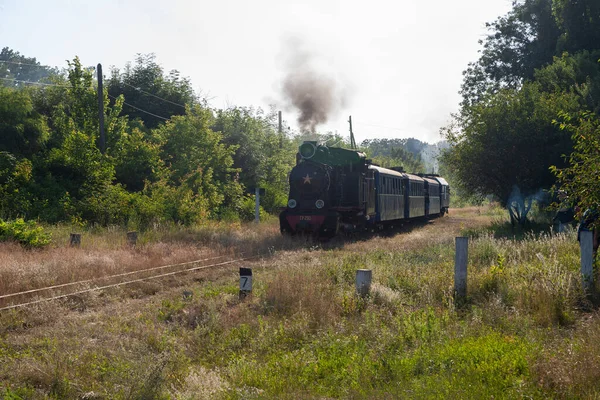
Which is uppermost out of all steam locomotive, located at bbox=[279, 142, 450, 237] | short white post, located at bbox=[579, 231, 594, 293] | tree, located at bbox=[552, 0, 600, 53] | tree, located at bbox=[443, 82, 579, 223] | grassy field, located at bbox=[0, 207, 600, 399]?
tree, located at bbox=[552, 0, 600, 53]

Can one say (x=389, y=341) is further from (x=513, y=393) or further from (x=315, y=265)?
(x=315, y=265)

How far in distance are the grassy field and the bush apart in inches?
70.8

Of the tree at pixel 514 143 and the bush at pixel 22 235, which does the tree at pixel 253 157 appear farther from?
the bush at pixel 22 235

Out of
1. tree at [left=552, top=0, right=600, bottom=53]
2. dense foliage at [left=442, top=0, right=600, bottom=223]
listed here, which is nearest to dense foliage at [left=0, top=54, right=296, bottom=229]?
dense foliage at [left=442, top=0, right=600, bottom=223]

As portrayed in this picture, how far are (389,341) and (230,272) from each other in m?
7.06

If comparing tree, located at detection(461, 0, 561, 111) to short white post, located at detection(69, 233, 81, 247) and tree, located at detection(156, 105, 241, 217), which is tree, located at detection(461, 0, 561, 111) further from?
short white post, located at detection(69, 233, 81, 247)

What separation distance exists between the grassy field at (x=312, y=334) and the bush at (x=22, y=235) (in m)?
1.80

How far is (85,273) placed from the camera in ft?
38.8

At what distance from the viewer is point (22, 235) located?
1452 centimetres

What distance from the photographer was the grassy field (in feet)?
18.0

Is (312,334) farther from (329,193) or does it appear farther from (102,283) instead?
(329,193)

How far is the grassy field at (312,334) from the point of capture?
5.49 meters

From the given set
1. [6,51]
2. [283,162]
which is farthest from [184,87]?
[6,51]

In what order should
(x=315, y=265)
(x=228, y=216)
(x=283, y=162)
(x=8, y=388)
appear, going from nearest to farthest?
(x=8, y=388) → (x=315, y=265) → (x=228, y=216) → (x=283, y=162)
